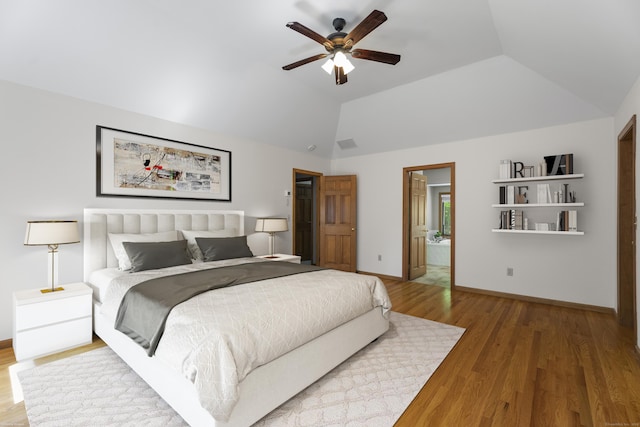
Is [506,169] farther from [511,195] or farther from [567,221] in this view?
[567,221]

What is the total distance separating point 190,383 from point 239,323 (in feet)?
→ 1.32

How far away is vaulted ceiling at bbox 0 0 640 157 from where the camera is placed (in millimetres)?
2445

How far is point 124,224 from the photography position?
3389 mm

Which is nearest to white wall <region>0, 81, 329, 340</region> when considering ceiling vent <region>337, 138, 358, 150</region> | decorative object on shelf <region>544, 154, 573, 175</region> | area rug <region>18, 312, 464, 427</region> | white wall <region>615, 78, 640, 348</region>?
area rug <region>18, 312, 464, 427</region>

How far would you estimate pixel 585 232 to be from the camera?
152 inches

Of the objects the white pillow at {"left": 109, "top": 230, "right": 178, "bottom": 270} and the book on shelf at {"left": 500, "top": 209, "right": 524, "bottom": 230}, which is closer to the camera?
the white pillow at {"left": 109, "top": 230, "right": 178, "bottom": 270}

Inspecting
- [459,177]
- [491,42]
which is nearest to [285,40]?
[491,42]

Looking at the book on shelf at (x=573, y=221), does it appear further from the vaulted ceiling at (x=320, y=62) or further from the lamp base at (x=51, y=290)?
the lamp base at (x=51, y=290)

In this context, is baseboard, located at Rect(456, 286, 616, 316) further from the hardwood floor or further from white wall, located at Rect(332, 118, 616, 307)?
the hardwood floor

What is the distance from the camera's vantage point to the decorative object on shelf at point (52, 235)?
256cm

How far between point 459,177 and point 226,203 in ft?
12.3

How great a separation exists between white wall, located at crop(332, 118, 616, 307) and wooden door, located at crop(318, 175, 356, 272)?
1.21 feet

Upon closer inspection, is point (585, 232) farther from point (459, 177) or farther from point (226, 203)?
point (226, 203)

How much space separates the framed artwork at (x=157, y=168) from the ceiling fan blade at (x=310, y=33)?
7.75ft
